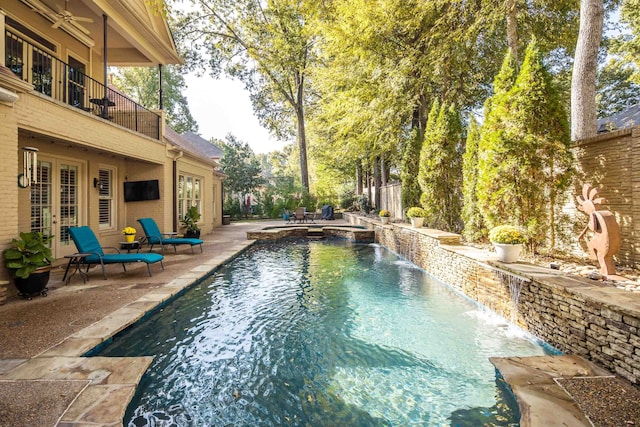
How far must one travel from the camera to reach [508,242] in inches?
189

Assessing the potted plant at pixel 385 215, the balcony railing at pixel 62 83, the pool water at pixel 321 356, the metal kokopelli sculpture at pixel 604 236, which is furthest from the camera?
the potted plant at pixel 385 215

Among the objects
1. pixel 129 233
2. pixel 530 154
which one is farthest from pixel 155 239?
pixel 530 154

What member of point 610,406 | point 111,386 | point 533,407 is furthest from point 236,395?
point 610,406

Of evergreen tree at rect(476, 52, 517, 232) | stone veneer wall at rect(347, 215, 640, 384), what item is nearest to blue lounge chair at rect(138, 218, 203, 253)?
stone veneer wall at rect(347, 215, 640, 384)

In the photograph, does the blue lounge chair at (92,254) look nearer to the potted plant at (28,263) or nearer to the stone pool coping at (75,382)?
the potted plant at (28,263)

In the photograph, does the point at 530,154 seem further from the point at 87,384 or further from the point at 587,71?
the point at 87,384

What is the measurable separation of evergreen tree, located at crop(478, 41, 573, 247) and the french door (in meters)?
8.90

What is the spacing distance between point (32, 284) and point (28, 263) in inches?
13.3

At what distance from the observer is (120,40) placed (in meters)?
9.35

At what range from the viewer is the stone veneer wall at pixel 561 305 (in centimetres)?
284

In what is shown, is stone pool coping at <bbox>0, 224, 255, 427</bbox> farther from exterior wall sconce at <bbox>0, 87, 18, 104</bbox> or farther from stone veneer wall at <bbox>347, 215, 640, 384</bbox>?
stone veneer wall at <bbox>347, 215, 640, 384</bbox>

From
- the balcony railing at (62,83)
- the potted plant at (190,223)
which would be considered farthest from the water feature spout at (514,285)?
the potted plant at (190,223)

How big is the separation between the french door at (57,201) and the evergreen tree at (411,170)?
1017 cm

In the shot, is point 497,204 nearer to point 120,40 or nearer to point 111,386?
point 111,386
